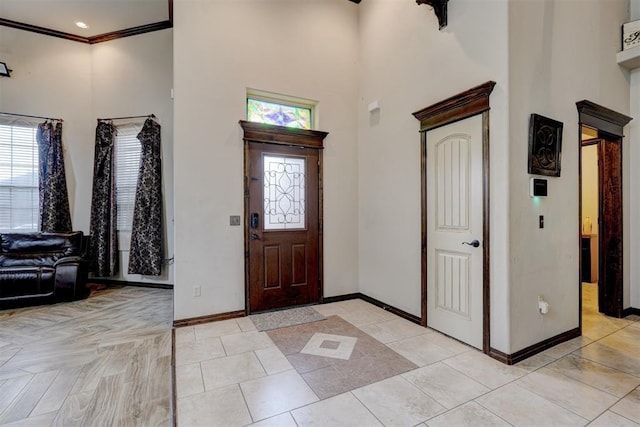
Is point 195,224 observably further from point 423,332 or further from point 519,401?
point 519,401

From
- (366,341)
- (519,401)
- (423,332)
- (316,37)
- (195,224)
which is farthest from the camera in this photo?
(316,37)

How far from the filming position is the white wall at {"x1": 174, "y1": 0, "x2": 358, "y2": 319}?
3.43 metres

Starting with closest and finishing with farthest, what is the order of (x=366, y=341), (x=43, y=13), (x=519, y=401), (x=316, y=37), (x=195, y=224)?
(x=519, y=401)
(x=366, y=341)
(x=195, y=224)
(x=316, y=37)
(x=43, y=13)

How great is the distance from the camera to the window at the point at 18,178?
4.85 m

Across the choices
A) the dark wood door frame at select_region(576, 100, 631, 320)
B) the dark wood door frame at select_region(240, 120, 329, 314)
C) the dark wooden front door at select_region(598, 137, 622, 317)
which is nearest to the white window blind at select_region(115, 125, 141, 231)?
the dark wood door frame at select_region(240, 120, 329, 314)

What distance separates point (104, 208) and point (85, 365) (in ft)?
11.0

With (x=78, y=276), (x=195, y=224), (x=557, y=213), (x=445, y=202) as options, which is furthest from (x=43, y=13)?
(x=557, y=213)

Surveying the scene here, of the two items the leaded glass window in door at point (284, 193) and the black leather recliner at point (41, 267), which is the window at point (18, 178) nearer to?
the black leather recliner at point (41, 267)

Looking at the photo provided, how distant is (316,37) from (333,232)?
274cm

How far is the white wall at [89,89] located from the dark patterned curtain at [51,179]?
0.41 ft

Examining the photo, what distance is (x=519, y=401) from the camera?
2.00 m

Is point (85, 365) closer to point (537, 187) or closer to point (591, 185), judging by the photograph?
point (537, 187)

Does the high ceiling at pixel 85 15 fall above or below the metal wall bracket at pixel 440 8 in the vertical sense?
above

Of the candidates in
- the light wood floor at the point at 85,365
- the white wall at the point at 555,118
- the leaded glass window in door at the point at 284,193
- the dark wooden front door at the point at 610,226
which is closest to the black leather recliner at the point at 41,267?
the light wood floor at the point at 85,365
